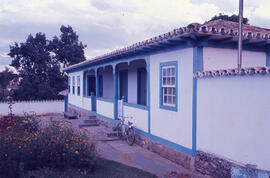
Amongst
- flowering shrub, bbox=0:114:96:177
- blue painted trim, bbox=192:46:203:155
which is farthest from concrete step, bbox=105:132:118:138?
blue painted trim, bbox=192:46:203:155

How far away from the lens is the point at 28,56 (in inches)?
1083

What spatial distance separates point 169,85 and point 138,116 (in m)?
2.64

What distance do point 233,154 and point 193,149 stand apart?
127cm

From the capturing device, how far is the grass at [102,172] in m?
5.51

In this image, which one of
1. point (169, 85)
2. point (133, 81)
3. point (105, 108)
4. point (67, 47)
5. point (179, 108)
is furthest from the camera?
point (67, 47)

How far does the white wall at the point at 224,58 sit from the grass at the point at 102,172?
328cm

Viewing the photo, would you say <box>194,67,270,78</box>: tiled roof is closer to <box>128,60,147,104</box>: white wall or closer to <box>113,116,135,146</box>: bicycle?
<box>113,116,135,146</box>: bicycle

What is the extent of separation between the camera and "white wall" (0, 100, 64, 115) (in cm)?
2223

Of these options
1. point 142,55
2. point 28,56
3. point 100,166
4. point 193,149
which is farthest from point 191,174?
point 28,56

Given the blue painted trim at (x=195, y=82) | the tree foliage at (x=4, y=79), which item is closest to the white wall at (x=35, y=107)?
the tree foliage at (x=4, y=79)

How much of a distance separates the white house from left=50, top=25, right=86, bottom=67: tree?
20.8 m

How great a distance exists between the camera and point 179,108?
7.33 meters

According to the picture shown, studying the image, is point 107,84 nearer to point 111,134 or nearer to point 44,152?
point 111,134

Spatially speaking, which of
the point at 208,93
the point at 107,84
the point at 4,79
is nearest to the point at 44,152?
the point at 208,93
